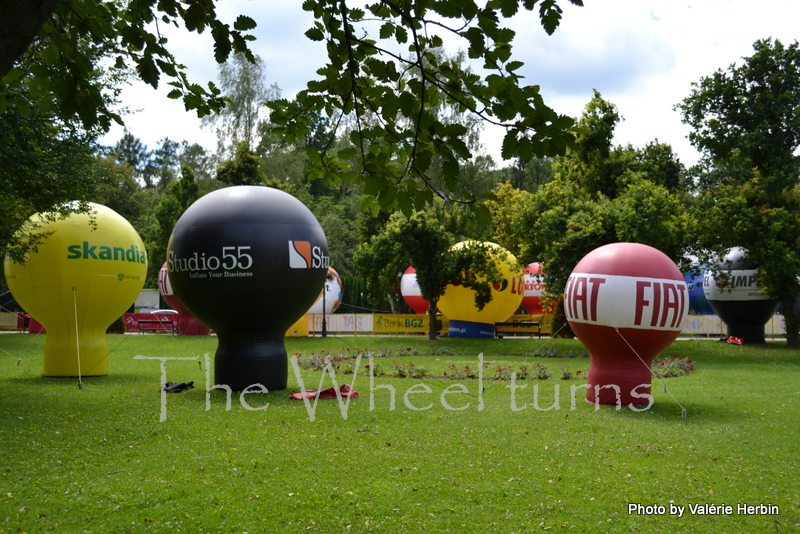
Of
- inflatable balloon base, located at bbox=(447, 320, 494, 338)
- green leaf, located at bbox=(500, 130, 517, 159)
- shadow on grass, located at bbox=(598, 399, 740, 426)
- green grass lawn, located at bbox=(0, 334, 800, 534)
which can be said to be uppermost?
green leaf, located at bbox=(500, 130, 517, 159)

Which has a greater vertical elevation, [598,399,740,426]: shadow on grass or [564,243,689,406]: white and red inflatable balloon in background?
[564,243,689,406]: white and red inflatable balloon in background

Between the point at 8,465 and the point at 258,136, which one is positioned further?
the point at 258,136

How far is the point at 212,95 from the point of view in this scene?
20.6 ft

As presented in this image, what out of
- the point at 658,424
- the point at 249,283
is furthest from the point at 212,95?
the point at 658,424

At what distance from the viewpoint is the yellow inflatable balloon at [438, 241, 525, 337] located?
31000 millimetres

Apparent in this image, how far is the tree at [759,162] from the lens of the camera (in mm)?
24188

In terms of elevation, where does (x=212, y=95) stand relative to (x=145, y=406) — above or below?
above

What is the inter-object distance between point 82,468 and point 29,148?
22.9 feet

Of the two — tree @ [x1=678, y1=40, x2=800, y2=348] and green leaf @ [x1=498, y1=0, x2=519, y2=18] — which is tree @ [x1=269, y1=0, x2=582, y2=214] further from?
tree @ [x1=678, y1=40, x2=800, y2=348]

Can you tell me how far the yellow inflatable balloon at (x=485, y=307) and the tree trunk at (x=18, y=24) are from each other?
2738 cm

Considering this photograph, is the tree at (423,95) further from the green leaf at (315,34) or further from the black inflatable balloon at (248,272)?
the black inflatable balloon at (248,272)

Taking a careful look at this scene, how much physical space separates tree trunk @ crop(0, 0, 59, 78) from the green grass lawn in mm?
4174

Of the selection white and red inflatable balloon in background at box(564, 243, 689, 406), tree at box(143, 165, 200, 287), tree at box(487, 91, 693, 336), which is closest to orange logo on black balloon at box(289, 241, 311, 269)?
white and red inflatable balloon in background at box(564, 243, 689, 406)

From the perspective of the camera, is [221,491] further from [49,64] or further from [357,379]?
[357,379]
